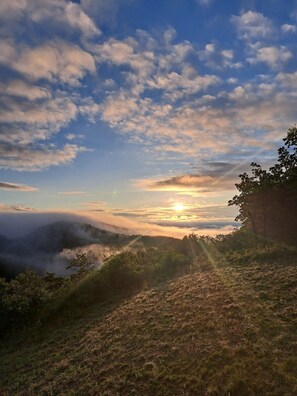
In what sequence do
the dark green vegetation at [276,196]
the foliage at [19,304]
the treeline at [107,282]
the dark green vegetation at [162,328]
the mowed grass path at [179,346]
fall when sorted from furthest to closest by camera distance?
the dark green vegetation at [276,196], the treeline at [107,282], the foliage at [19,304], the dark green vegetation at [162,328], the mowed grass path at [179,346]

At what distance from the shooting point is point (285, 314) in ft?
65.2

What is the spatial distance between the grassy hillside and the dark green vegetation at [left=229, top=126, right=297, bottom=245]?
2062cm

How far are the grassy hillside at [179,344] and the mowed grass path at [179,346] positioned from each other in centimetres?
6

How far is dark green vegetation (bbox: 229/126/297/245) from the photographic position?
50.3 meters

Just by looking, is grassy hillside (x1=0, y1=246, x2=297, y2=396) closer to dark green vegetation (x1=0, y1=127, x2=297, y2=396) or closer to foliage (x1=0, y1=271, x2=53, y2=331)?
dark green vegetation (x1=0, y1=127, x2=297, y2=396)

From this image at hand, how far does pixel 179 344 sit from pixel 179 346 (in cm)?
27

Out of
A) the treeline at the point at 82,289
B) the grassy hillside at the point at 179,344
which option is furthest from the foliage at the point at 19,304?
the grassy hillside at the point at 179,344

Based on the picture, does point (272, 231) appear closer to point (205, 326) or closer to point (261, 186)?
point (261, 186)

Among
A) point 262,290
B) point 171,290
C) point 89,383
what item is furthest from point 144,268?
point 89,383

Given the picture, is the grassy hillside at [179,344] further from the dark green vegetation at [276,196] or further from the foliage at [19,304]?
the dark green vegetation at [276,196]

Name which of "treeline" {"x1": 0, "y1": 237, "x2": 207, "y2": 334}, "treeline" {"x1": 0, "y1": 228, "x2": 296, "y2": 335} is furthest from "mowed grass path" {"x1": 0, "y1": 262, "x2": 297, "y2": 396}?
"treeline" {"x1": 0, "y1": 237, "x2": 207, "y2": 334}

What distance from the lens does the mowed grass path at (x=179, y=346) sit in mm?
14641

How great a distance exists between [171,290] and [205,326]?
1091cm

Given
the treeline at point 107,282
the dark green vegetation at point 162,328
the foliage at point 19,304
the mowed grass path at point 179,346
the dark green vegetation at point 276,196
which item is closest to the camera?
the mowed grass path at point 179,346
